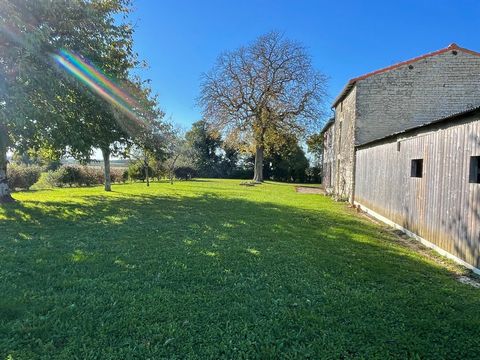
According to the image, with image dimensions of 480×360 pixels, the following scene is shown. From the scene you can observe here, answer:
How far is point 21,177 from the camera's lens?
2197 cm

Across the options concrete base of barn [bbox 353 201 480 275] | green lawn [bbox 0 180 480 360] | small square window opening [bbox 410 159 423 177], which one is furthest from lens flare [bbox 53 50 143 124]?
concrete base of barn [bbox 353 201 480 275]

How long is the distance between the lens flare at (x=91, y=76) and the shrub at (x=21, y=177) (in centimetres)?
1319

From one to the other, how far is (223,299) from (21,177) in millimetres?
23449

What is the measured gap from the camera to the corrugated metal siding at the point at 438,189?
17.4ft

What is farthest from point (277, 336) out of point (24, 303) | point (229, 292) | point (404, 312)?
point (24, 303)

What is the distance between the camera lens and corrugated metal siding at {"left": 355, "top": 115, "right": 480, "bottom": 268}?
5312 mm

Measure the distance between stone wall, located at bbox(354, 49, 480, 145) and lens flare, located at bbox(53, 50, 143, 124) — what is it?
409 inches

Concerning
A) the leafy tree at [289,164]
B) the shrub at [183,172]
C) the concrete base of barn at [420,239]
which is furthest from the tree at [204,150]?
the concrete base of barn at [420,239]

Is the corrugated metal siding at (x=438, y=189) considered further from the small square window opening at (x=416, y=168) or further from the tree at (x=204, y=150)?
the tree at (x=204, y=150)

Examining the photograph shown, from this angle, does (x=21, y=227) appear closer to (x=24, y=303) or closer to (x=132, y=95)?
(x=24, y=303)

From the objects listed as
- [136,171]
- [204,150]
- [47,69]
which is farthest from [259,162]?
[47,69]

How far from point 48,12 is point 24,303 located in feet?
27.0

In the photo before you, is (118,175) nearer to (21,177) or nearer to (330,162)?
(21,177)

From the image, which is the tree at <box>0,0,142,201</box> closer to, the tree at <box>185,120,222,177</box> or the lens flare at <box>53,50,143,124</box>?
the lens flare at <box>53,50,143,124</box>
